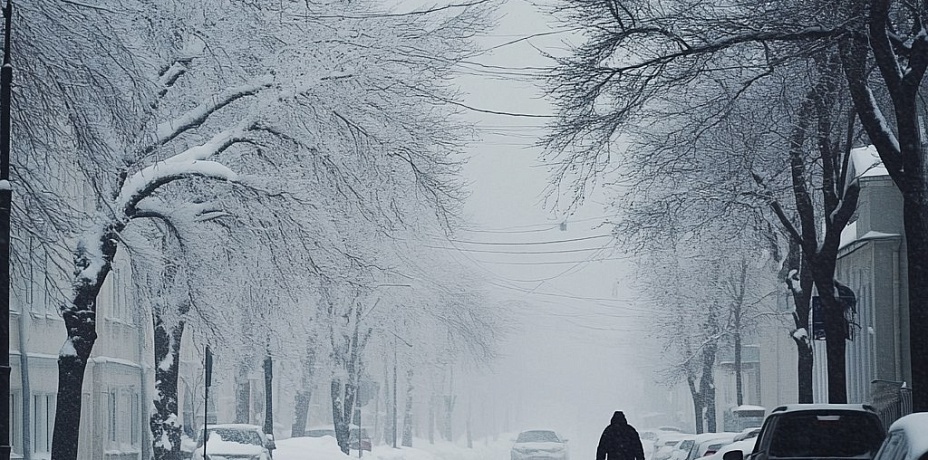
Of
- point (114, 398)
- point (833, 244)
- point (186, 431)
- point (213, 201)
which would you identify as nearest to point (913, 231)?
point (833, 244)

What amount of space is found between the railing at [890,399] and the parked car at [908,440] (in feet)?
52.9

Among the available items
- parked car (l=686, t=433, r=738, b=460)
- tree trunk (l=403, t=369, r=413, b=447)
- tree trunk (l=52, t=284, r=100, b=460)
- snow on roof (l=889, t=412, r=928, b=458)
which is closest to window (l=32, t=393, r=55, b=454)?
tree trunk (l=52, t=284, r=100, b=460)

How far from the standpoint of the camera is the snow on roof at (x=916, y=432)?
7536mm

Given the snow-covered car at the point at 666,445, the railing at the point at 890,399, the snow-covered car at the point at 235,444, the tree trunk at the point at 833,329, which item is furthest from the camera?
the snow-covered car at the point at 666,445

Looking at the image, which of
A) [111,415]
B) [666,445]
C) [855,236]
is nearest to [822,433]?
[855,236]

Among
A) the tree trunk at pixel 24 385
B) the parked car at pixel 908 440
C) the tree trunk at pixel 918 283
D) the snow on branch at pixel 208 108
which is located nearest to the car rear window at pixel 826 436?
the tree trunk at pixel 918 283

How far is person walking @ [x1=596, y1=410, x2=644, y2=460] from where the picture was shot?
20078 mm

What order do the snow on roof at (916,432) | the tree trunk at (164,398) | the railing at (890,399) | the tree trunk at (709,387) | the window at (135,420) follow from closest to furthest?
the snow on roof at (916,432) → the railing at (890,399) → the tree trunk at (164,398) → the window at (135,420) → the tree trunk at (709,387)

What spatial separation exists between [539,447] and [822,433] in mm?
28442

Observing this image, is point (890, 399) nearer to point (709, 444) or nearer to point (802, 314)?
point (802, 314)

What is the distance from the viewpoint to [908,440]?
26.0 ft

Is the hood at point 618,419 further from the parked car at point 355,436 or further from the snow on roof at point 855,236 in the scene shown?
the parked car at point 355,436

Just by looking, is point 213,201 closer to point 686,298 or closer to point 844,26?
point 844,26

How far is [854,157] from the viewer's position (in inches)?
1188
